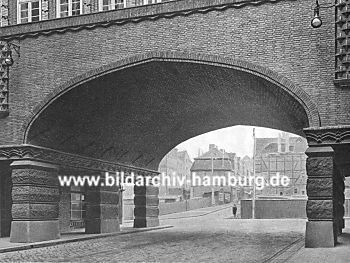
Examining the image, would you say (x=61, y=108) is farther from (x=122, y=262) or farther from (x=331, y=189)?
(x=331, y=189)

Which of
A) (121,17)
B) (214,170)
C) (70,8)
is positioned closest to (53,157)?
(70,8)

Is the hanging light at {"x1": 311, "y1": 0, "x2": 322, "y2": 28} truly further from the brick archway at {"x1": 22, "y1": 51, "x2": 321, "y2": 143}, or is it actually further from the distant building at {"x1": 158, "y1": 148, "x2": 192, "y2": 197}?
the distant building at {"x1": 158, "y1": 148, "x2": 192, "y2": 197}

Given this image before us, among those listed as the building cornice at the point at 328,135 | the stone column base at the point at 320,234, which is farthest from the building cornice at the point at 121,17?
the stone column base at the point at 320,234

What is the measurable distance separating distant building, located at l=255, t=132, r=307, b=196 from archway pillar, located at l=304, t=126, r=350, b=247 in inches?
2235

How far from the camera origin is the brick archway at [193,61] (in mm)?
17750

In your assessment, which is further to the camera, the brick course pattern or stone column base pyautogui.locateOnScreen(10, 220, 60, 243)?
stone column base pyautogui.locateOnScreen(10, 220, 60, 243)

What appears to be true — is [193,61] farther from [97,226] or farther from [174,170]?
[174,170]

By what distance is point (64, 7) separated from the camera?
22.2 m

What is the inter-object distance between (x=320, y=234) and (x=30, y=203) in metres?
9.98

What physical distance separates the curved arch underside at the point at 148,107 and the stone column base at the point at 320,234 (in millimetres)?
3478

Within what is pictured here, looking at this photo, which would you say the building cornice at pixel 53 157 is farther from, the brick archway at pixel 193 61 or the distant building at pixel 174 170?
the distant building at pixel 174 170

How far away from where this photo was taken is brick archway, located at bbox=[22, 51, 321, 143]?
699 inches

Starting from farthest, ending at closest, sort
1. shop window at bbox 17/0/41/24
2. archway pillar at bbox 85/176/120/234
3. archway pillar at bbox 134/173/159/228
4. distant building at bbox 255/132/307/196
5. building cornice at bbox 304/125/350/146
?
distant building at bbox 255/132/307/196, archway pillar at bbox 134/173/159/228, archway pillar at bbox 85/176/120/234, shop window at bbox 17/0/41/24, building cornice at bbox 304/125/350/146

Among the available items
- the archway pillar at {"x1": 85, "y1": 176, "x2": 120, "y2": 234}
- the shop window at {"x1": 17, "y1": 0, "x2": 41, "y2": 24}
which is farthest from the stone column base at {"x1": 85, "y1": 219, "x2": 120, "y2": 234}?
the shop window at {"x1": 17, "y1": 0, "x2": 41, "y2": 24}
